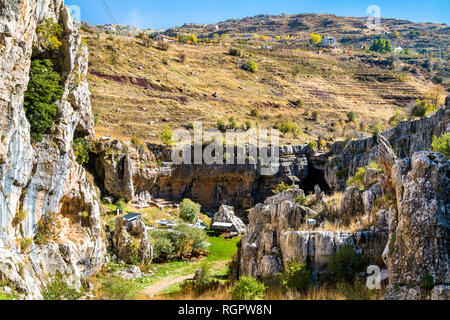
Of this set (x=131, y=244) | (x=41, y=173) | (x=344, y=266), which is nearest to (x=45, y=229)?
(x=41, y=173)

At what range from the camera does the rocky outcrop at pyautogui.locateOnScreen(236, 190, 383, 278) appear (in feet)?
31.1

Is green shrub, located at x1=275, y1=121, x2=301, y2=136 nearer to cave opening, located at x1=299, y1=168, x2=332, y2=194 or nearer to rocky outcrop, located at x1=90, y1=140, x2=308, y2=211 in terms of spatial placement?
rocky outcrop, located at x1=90, y1=140, x2=308, y2=211

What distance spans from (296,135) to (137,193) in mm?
25906

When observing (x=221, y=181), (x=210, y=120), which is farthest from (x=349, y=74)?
(x=221, y=181)

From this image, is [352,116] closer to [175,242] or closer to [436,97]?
[436,97]

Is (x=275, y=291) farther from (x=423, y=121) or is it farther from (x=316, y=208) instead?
(x=423, y=121)

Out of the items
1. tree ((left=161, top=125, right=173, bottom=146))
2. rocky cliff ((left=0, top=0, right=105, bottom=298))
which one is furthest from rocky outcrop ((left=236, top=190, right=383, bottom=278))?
tree ((left=161, top=125, right=173, bottom=146))

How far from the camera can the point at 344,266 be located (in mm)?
8875

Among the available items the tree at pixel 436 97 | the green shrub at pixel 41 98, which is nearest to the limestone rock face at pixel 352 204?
the green shrub at pixel 41 98

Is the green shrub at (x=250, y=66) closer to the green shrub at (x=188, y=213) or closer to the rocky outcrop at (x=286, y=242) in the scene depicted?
the green shrub at (x=188, y=213)

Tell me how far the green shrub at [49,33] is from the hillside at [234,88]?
68.9ft

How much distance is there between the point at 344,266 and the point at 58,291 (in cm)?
1085

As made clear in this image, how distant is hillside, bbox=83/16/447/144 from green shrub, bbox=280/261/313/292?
32.7 metres

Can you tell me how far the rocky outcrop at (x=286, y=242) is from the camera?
31.1ft
